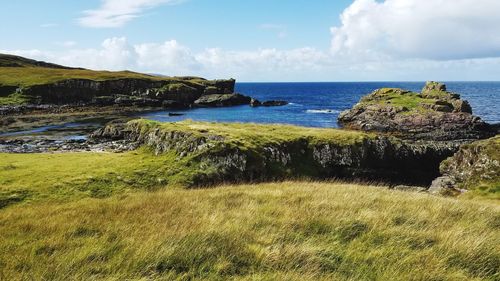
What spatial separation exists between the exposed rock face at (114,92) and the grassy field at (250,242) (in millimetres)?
103321

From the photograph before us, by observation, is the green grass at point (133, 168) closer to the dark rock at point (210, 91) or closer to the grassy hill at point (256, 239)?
the grassy hill at point (256, 239)

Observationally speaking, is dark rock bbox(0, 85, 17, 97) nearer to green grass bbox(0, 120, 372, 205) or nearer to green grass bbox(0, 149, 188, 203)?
green grass bbox(0, 120, 372, 205)

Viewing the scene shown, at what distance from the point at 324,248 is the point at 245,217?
2920 millimetres

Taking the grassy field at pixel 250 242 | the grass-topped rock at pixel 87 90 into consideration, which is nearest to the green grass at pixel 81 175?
the grassy field at pixel 250 242

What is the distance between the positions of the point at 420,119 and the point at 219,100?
74.1 meters

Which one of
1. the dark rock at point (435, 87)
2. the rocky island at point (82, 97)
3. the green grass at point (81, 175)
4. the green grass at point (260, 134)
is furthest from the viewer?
the dark rock at point (435, 87)

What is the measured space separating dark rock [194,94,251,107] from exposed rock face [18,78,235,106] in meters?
3.62

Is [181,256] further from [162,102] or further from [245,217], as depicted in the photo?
[162,102]

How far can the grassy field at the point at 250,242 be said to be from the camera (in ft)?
25.7

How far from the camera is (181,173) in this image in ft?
90.0

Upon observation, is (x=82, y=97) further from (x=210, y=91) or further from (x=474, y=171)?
(x=474, y=171)

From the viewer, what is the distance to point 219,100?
5389 inches

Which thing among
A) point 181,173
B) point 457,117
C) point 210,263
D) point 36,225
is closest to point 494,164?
point 181,173

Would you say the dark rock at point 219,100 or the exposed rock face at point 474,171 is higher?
the dark rock at point 219,100
